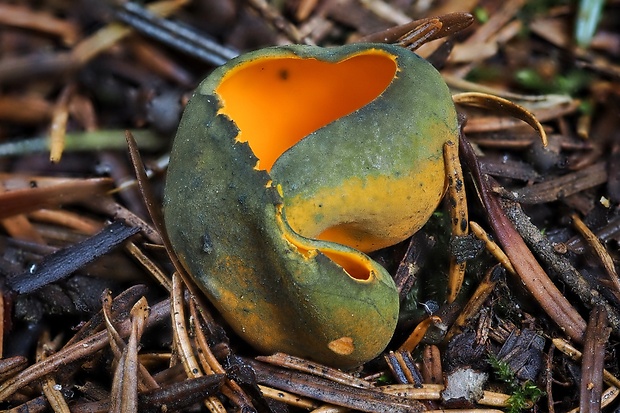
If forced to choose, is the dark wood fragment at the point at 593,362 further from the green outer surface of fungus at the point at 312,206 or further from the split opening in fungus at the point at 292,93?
the split opening in fungus at the point at 292,93

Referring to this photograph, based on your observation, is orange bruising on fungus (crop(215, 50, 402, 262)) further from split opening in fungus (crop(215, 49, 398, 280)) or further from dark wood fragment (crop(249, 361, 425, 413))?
dark wood fragment (crop(249, 361, 425, 413))

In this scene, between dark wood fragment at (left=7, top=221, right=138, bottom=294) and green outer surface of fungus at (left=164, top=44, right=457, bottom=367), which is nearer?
green outer surface of fungus at (left=164, top=44, right=457, bottom=367)

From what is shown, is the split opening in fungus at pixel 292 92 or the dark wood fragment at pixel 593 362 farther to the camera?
the split opening in fungus at pixel 292 92

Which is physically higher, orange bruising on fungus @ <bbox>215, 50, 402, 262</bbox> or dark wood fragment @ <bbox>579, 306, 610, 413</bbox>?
orange bruising on fungus @ <bbox>215, 50, 402, 262</bbox>

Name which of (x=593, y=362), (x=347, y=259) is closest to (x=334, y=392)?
(x=347, y=259)

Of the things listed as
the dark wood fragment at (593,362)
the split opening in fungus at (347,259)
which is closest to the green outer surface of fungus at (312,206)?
the split opening in fungus at (347,259)

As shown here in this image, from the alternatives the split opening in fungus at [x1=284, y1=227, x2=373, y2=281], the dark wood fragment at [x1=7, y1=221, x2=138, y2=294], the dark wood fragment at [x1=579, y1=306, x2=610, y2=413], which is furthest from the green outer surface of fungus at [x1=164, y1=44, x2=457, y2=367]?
the dark wood fragment at [x1=579, y1=306, x2=610, y2=413]

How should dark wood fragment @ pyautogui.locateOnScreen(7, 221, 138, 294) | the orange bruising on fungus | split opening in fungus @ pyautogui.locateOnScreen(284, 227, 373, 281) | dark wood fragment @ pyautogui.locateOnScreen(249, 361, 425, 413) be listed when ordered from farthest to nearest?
dark wood fragment @ pyautogui.locateOnScreen(7, 221, 138, 294) < the orange bruising on fungus < dark wood fragment @ pyautogui.locateOnScreen(249, 361, 425, 413) < split opening in fungus @ pyautogui.locateOnScreen(284, 227, 373, 281)
